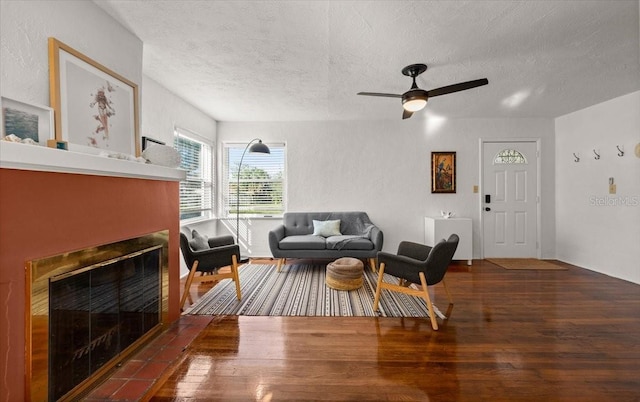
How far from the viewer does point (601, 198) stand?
4.05 meters

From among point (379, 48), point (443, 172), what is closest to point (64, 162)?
point (379, 48)

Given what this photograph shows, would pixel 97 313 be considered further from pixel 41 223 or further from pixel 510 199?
pixel 510 199

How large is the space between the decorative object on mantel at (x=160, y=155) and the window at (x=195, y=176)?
1610 millimetres

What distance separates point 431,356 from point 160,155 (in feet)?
8.84

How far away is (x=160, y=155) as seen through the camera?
7.46 feet

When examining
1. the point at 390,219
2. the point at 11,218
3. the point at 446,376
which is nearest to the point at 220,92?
the point at 11,218

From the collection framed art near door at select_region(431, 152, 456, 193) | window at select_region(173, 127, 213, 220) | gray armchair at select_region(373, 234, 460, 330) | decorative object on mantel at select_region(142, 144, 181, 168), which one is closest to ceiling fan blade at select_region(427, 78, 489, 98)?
gray armchair at select_region(373, 234, 460, 330)

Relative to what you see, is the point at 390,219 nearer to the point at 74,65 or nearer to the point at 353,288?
the point at 353,288

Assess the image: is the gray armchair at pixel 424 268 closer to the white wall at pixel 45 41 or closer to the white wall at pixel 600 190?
the white wall at pixel 45 41

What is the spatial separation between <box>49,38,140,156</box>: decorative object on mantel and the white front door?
5.33 m

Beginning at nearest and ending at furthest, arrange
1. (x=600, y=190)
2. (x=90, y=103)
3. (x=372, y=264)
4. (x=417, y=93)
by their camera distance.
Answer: (x=90, y=103), (x=417, y=93), (x=600, y=190), (x=372, y=264)

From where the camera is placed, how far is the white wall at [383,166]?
194 inches

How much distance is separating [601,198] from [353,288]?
4069 millimetres

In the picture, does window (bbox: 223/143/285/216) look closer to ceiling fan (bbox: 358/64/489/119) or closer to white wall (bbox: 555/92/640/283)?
ceiling fan (bbox: 358/64/489/119)
